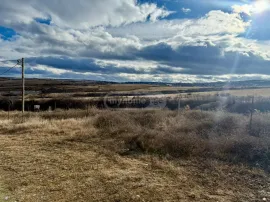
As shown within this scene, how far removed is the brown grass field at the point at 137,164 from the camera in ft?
16.7

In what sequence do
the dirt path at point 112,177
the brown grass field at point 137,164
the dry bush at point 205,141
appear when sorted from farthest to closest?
the dry bush at point 205,141
the brown grass field at point 137,164
the dirt path at point 112,177

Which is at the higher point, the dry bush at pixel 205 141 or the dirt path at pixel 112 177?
the dry bush at pixel 205 141

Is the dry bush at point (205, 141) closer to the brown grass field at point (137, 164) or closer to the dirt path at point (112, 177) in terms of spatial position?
the brown grass field at point (137, 164)

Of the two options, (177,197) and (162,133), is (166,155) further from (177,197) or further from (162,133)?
(177,197)

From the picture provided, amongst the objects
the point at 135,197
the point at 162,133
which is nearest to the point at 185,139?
the point at 162,133

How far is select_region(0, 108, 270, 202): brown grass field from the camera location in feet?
16.7

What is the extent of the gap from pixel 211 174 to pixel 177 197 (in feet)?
5.44

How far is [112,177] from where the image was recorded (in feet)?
19.5

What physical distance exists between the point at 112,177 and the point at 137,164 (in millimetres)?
1316

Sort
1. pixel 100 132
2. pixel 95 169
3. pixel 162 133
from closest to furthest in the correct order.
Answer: pixel 95 169 → pixel 162 133 → pixel 100 132

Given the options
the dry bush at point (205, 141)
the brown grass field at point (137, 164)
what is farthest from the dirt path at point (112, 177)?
the dry bush at point (205, 141)

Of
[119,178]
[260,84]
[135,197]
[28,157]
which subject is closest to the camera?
[135,197]

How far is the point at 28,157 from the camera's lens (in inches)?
299

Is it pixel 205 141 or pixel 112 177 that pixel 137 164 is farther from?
pixel 205 141
